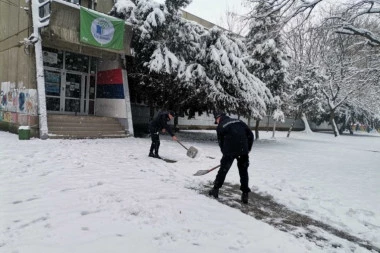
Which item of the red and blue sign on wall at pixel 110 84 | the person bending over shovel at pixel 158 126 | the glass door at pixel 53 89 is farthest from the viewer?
the glass door at pixel 53 89

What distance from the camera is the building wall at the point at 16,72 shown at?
42.4ft

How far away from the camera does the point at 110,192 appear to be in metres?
5.68

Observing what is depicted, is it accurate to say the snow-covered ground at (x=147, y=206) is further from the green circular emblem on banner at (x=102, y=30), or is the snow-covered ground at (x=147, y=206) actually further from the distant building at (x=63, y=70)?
the green circular emblem on banner at (x=102, y=30)

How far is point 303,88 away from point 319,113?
785 centimetres

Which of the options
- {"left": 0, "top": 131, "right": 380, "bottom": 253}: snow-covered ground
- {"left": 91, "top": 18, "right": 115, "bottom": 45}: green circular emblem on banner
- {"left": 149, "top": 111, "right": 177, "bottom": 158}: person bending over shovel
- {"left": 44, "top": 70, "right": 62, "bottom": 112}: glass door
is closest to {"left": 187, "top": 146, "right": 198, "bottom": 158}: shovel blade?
{"left": 0, "top": 131, "right": 380, "bottom": 253}: snow-covered ground

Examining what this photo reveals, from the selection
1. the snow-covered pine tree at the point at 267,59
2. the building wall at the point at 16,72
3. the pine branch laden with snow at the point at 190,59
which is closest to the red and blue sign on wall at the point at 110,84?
the pine branch laden with snow at the point at 190,59

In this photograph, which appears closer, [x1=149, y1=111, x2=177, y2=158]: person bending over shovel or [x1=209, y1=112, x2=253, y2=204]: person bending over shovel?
[x1=209, y1=112, x2=253, y2=204]: person bending over shovel

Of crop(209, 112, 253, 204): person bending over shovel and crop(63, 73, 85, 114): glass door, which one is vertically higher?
crop(63, 73, 85, 114): glass door

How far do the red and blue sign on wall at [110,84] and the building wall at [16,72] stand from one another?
3971mm

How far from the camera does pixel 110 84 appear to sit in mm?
16422

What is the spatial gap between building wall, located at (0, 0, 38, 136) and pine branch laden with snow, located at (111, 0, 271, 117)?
14.4 feet

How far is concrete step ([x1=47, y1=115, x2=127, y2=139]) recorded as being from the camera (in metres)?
13.0

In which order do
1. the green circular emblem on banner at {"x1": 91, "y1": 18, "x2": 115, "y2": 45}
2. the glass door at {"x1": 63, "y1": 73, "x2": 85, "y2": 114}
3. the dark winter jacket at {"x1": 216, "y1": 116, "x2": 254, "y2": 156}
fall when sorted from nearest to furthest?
the dark winter jacket at {"x1": 216, "y1": 116, "x2": 254, "y2": 156}, the green circular emblem on banner at {"x1": 91, "y1": 18, "x2": 115, "y2": 45}, the glass door at {"x1": 63, "y1": 73, "x2": 85, "y2": 114}

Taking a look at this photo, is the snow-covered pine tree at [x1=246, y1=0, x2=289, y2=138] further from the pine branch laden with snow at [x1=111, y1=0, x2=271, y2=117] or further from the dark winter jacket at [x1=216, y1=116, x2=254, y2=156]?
the dark winter jacket at [x1=216, y1=116, x2=254, y2=156]
